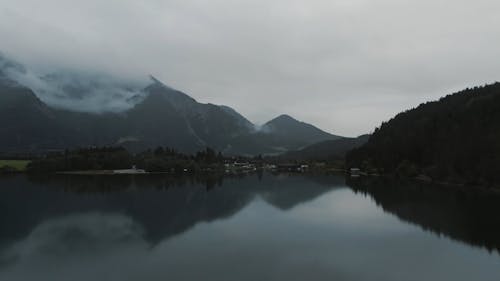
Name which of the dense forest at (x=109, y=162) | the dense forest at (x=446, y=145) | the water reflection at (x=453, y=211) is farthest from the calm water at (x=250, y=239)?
the dense forest at (x=109, y=162)

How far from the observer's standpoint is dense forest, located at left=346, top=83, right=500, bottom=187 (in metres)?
65.2

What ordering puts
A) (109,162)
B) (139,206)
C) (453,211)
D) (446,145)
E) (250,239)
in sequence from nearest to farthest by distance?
(250,239) < (453,211) < (139,206) < (446,145) < (109,162)

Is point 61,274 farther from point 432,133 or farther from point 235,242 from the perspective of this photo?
point 432,133

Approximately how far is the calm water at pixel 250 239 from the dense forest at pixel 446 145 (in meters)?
14.1

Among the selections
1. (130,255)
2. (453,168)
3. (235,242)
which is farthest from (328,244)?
(453,168)

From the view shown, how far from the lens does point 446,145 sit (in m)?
80.6

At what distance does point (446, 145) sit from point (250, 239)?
6208 centimetres

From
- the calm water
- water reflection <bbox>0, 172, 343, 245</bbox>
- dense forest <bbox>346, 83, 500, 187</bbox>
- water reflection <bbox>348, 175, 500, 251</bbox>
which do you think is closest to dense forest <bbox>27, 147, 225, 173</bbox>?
dense forest <bbox>346, 83, 500, 187</bbox>

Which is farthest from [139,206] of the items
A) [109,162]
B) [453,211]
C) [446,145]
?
[109,162]

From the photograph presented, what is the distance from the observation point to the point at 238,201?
54531 mm

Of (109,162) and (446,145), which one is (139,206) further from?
(109,162)

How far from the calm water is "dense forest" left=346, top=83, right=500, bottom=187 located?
14.1 m

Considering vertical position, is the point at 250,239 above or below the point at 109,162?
below

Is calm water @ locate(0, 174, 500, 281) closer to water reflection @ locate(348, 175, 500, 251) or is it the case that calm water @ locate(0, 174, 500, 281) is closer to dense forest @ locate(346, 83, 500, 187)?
water reflection @ locate(348, 175, 500, 251)
